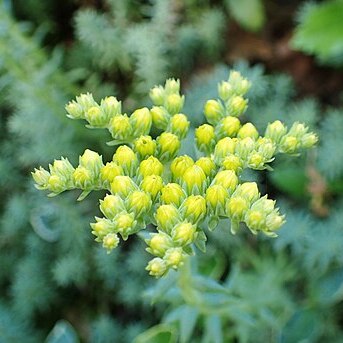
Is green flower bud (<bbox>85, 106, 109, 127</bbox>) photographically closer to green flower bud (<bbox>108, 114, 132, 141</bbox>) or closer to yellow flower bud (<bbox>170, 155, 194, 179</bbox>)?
green flower bud (<bbox>108, 114, 132, 141</bbox>)

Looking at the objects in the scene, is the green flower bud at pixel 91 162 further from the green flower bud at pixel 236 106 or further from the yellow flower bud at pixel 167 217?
the green flower bud at pixel 236 106

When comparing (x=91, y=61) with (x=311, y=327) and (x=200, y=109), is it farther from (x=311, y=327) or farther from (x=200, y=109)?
(x=311, y=327)

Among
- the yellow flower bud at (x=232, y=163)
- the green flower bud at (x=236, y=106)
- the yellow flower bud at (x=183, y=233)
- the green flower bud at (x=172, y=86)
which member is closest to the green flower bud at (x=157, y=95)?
the green flower bud at (x=172, y=86)

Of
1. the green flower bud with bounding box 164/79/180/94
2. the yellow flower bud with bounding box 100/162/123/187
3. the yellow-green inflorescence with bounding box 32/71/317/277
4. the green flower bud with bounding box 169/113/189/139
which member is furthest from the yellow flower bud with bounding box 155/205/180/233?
the green flower bud with bounding box 164/79/180/94

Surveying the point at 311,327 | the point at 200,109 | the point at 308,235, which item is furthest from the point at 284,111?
the point at 311,327

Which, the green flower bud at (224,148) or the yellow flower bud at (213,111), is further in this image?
the yellow flower bud at (213,111)

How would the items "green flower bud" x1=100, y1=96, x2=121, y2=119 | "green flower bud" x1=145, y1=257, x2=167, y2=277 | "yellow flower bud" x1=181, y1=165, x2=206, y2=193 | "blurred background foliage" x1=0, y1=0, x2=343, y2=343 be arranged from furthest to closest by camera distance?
1. "blurred background foliage" x1=0, y1=0, x2=343, y2=343
2. "green flower bud" x1=100, y1=96, x2=121, y2=119
3. "yellow flower bud" x1=181, y1=165, x2=206, y2=193
4. "green flower bud" x1=145, y1=257, x2=167, y2=277
